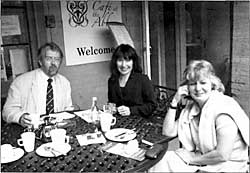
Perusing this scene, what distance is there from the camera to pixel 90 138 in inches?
57.0

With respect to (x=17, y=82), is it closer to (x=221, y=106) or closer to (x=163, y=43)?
(x=221, y=106)

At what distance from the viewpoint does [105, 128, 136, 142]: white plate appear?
55.7 inches

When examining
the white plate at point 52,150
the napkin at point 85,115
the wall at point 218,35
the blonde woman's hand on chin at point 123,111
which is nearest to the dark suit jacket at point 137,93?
the blonde woman's hand on chin at point 123,111

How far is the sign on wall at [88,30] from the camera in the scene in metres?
2.91

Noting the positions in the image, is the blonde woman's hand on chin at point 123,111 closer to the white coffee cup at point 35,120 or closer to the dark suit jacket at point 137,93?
the dark suit jacket at point 137,93

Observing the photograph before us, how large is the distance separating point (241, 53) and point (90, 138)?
61.2 inches

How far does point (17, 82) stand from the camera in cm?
199

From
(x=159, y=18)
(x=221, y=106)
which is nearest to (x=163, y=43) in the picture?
(x=159, y=18)

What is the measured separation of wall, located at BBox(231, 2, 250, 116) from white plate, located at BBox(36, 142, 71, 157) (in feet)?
5.49

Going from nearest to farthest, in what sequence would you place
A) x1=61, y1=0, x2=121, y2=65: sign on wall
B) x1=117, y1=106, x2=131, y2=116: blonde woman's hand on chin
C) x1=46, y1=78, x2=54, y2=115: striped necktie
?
1. x1=117, y1=106, x2=131, y2=116: blonde woman's hand on chin
2. x1=46, y1=78, x2=54, y2=115: striped necktie
3. x1=61, y1=0, x2=121, y2=65: sign on wall

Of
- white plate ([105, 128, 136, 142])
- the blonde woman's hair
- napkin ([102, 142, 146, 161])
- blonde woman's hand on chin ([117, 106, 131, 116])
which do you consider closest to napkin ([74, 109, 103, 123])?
blonde woman's hand on chin ([117, 106, 131, 116])

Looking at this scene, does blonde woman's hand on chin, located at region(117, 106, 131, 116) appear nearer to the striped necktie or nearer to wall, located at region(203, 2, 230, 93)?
the striped necktie

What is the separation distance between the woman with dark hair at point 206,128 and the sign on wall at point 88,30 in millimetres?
1674

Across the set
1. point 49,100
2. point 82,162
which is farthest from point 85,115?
point 82,162
